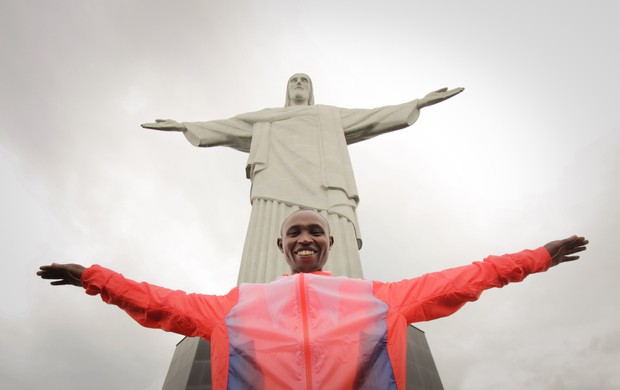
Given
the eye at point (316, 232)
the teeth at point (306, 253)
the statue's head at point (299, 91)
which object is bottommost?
the teeth at point (306, 253)

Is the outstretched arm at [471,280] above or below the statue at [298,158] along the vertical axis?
below

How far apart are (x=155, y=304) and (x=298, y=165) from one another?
173 inches

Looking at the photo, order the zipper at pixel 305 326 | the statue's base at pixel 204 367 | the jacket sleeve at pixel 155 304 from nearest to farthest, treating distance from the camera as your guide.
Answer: the zipper at pixel 305 326 < the jacket sleeve at pixel 155 304 < the statue's base at pixel 204 367

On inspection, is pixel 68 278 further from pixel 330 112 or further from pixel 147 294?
pixel 330 112

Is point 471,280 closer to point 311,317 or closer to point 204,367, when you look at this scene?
point 311,317

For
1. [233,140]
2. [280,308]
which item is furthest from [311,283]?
[233,140]

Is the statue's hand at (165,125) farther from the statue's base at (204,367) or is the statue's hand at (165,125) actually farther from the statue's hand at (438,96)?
the statue's hand at (438,96)

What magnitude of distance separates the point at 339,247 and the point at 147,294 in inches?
129

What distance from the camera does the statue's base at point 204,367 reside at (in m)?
3.54

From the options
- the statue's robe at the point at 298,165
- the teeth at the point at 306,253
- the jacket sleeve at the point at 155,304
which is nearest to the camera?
the jacket sleeve at the point at 155,304

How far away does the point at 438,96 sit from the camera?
6324mm

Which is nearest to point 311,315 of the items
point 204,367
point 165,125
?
point 204,367

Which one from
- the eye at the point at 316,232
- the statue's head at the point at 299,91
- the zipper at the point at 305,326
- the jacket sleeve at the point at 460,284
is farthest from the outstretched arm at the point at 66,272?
the statue's head at the point at 299,91

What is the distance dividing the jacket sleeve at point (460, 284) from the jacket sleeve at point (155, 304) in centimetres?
75
